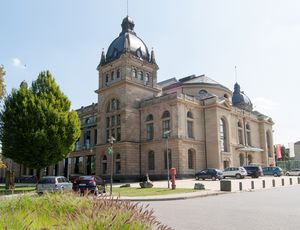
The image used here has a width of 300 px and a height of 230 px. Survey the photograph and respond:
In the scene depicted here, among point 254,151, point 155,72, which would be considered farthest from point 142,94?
point 254,151

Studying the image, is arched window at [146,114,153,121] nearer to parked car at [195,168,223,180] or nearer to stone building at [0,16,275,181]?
stone building at [0,16,275,181]

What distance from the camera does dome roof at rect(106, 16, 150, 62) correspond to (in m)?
50.6

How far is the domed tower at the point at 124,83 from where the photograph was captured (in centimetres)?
4878

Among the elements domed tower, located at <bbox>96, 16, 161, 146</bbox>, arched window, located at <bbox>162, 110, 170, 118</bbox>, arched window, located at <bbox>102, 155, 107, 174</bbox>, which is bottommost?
arched window, located at <bbox>102, 155, 107, 174</bbox>

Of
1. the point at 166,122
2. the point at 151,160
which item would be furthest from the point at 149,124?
the point at 151,160

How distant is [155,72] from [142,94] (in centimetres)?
523

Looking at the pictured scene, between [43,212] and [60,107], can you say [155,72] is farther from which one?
[43,212]

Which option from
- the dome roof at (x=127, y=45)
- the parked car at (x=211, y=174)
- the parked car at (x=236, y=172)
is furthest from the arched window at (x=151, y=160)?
the dome roof at (x=127, y=45)

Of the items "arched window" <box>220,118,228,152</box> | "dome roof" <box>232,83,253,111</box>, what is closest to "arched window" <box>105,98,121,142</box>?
"arched window" <box>220,118,228,152</box>

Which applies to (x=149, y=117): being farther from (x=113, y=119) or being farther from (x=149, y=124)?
(x=113, y=119)

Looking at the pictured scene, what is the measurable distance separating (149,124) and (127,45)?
43.0 feet

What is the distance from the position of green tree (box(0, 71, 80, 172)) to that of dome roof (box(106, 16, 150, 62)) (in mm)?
19968

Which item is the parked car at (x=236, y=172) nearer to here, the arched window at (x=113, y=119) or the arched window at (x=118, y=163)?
the arched window at (x=118, y=163)

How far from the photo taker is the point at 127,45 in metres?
49.7
